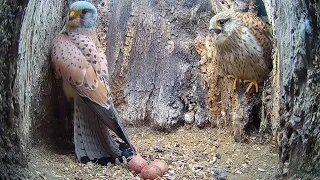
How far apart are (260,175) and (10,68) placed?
1367 mm

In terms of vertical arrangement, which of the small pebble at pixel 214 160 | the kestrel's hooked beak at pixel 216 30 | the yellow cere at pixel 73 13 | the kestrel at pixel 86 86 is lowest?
the small pebble at pixel 214 160

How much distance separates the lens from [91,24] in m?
3.12

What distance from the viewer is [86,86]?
2.88m

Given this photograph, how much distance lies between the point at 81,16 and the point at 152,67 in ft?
2.32

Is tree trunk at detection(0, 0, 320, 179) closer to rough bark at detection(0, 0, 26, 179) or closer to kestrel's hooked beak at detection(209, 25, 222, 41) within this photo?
rough bark at detection(0, 0, 26, 179)

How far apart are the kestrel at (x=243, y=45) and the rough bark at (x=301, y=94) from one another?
3.08 ft

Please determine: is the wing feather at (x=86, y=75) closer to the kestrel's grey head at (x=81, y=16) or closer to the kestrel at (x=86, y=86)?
the kestrel at (x=86, y=86)

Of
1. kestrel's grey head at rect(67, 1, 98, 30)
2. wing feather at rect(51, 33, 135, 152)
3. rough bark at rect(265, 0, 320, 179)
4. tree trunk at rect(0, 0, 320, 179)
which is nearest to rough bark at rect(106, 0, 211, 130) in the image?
tree trunk at rect(0, 0, 320, 179)

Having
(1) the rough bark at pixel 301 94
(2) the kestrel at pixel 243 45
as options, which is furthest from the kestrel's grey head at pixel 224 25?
(1) the rough bark at pixel 301 94

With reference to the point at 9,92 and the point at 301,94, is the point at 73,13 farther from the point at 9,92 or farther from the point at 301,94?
the point at 301,94

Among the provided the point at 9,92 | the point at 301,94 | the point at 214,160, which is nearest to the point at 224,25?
the point at 214,160

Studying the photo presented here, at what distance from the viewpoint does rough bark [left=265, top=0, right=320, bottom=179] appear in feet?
6.04

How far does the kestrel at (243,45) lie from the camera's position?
10.4 feet

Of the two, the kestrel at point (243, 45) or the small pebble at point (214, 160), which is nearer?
the small pebble at point (214, 160)
